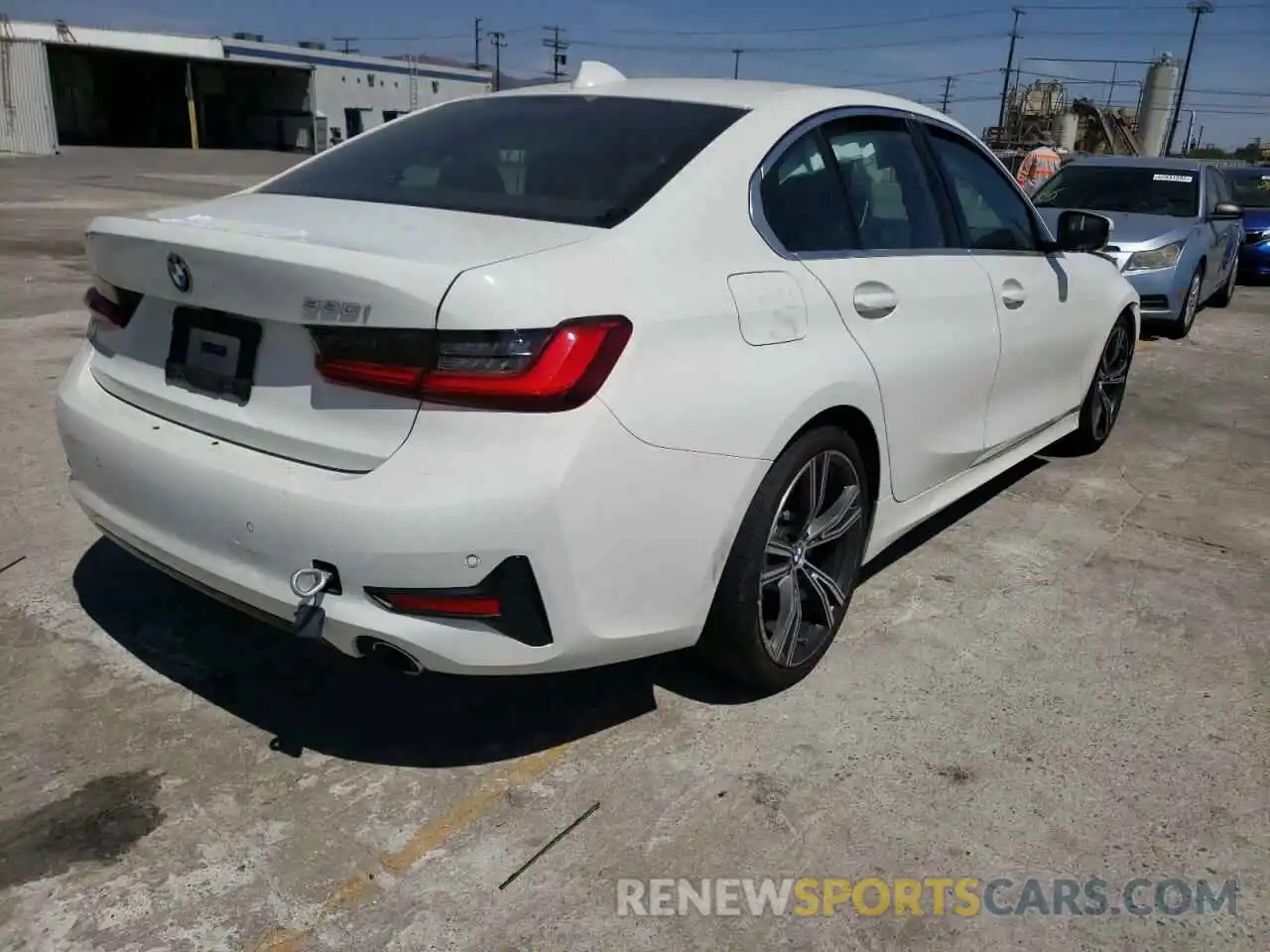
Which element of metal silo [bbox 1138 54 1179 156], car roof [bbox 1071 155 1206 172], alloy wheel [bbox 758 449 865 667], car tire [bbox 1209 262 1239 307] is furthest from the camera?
metal silo [bbox 1138 54 1179 156]

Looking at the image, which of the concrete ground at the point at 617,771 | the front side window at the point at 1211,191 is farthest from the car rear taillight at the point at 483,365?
the front side window at the point at 1211,191

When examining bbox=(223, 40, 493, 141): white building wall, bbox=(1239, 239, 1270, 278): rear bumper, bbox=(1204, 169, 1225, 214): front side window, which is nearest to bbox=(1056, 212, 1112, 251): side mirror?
bbox=(1204, 169, 1225, 214): front side window

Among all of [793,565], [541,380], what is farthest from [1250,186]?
[541,380]

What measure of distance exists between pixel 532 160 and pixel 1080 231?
274 cm

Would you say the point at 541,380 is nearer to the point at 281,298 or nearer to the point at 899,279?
the point at 281,298

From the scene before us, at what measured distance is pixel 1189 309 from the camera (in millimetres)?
9586

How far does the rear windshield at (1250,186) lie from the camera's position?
1470 centimetres

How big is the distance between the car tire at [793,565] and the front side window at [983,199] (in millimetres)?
1258

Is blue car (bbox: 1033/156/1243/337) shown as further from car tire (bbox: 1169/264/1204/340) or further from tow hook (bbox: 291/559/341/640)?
tow hook (bbox: 291/559/341/640)

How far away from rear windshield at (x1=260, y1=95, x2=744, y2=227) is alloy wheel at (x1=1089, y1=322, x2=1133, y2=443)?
10.3 ft

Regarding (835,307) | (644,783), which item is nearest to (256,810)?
(644,783)

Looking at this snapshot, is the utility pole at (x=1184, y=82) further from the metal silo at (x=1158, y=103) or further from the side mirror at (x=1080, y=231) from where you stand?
the side mirror at (x=1080, y=231)

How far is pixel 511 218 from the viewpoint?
8.43ft

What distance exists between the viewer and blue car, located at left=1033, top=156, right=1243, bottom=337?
29.8 ft
